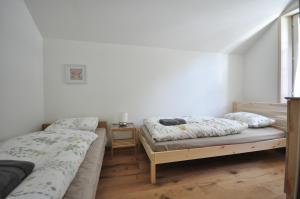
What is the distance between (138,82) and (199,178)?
187 centimetres

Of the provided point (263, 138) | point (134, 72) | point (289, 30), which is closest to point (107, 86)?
point (134, 72)

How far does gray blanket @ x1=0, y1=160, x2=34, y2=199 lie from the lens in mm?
652

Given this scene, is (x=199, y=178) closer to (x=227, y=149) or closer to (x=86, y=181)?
(x=227, y=149)

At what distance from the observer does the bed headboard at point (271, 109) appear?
7.69ft

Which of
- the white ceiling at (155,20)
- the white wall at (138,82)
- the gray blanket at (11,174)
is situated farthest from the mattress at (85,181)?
the white ceiling at (155,20)

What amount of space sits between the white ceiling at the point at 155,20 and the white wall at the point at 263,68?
0.32 meters

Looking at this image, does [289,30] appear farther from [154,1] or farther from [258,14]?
[154,1]

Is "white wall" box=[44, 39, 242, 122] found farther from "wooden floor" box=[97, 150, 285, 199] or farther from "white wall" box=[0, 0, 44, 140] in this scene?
"wooden floor" box=[97, 150, 285, 199]

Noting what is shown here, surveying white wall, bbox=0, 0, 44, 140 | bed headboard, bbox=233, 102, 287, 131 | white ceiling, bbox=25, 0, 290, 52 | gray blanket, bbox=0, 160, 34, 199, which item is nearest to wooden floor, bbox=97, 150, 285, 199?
bed headboard, bbox=233, 102, 287, 131

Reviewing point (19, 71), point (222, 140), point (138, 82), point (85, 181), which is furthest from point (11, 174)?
point (138, 82)

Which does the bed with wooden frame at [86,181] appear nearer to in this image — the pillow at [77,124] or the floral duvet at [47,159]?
the floral duvet at [47,159]

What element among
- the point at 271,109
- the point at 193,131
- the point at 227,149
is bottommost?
the point at 227,149

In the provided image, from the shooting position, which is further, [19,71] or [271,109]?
[271,109]

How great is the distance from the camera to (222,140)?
186 cm
